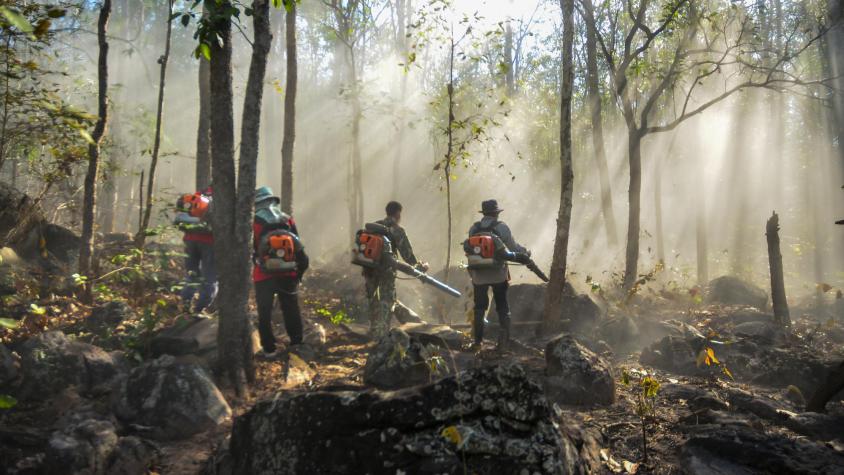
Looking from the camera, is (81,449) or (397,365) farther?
(397,365)

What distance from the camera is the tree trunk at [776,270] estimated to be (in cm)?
952

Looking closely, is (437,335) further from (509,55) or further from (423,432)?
(509,55)

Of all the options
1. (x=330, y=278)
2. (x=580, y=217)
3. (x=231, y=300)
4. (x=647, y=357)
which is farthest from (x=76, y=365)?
(x=580, y=217)

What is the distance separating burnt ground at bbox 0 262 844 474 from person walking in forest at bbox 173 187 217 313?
0.56 m

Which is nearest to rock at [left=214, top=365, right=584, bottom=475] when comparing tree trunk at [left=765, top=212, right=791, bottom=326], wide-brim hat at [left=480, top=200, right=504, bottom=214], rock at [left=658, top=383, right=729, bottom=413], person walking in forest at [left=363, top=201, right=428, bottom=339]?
rock at [left=658, top=383, right=729, bottom=413]

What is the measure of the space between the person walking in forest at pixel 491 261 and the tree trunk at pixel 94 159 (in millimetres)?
5645

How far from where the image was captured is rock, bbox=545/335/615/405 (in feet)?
18.2

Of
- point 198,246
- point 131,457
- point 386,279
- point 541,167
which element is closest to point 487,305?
point 386,279

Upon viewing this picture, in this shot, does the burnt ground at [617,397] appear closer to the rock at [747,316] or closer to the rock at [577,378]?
the rock at [577,378]

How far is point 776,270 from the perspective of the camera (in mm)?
9602

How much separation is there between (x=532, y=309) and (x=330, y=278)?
18.2 feet

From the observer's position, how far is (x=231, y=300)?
551 centimetres

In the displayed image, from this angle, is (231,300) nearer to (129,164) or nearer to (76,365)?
(76,365)

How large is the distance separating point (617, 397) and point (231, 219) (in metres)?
4.71
